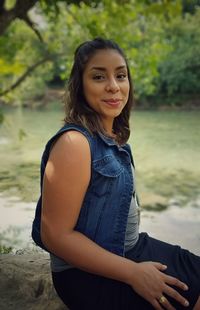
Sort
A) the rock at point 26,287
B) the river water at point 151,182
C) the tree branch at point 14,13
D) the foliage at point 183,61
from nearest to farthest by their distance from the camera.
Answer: the rock at point 26,287 < the tree branch at point 14,13 < the river water at point 151,182 < the foliage at point 183,61

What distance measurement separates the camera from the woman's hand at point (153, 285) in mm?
1265

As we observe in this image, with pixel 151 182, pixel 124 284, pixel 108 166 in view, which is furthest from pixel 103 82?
pixel 151 182

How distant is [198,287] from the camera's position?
4.39ft

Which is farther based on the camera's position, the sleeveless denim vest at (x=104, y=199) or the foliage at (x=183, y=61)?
the foliage at (x=183, y=61)

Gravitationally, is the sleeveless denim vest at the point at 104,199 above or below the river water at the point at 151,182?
above

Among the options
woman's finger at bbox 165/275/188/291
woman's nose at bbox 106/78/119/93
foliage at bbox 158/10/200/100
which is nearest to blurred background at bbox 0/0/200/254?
foliage at bbox 158/10/200/100

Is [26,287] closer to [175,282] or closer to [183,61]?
[175,282]

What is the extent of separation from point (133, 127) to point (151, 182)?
22.6 ft

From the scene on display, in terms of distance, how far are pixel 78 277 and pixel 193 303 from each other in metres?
0.36

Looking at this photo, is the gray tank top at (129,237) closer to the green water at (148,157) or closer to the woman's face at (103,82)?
the woman's face at (103,82)

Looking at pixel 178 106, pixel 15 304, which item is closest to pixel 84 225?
pixel 15 304

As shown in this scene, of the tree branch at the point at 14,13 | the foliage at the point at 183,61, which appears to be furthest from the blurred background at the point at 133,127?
the foliage at the point at 183,61

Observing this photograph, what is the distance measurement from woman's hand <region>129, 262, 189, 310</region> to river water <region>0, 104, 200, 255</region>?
7.62 ft

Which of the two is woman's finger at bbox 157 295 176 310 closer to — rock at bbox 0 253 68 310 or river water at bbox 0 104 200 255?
rock at bbox 0 253 68 310
